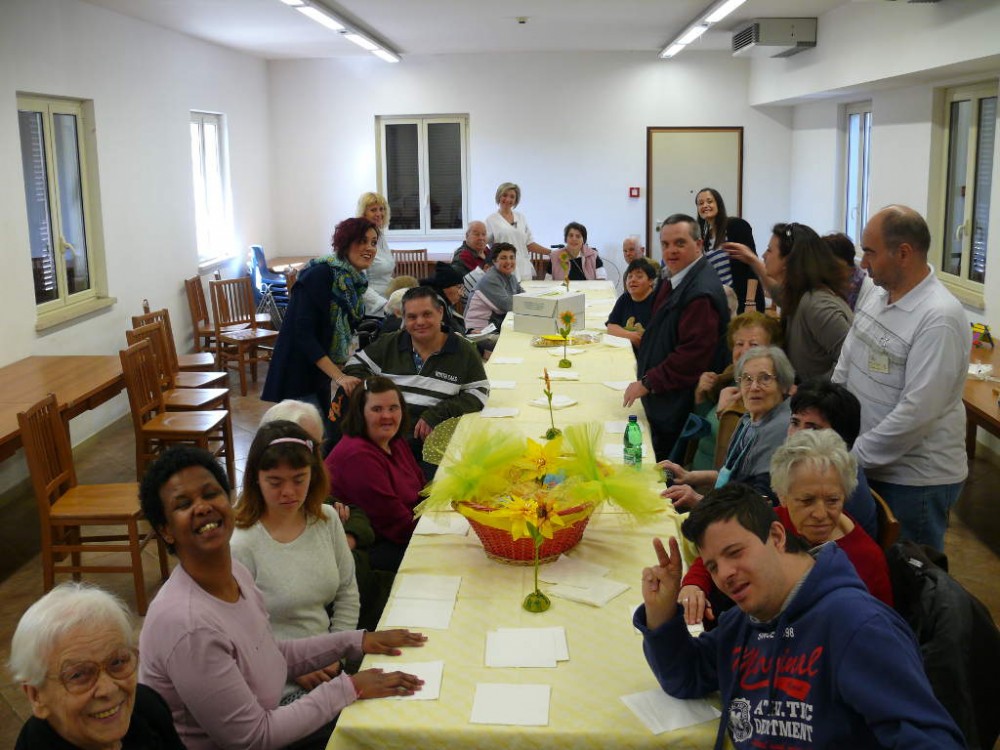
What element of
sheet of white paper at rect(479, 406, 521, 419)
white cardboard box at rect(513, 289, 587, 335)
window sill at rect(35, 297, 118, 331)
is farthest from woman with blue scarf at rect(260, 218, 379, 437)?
window sill at rect(35, 297, 118, 331)

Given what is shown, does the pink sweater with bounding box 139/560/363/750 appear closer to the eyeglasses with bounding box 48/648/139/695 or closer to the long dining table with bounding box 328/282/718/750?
the long dining table with bounding box 328/282/718/750

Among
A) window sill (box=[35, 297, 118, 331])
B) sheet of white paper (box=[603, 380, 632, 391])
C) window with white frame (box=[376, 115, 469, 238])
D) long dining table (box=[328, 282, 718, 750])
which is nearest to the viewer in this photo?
long dining table (box=[328, 282, 718, 750])

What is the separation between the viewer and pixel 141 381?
5.68m

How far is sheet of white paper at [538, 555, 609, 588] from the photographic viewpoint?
Result: 2.79 metres

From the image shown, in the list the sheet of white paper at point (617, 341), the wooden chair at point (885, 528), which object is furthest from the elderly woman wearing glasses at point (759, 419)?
the sheet of white paper at point (617, 341)

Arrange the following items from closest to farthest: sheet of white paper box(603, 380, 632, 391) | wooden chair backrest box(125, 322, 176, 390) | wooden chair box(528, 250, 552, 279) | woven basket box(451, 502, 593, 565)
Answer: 1. woven basket box(451, 502, 593, 565)
2. sheet of white paper box(603, 380, 632, 391)
3. wooden chair backrest box(125, 322, 176, 390)
4. wooden chair box(528, 250, 552, 279)

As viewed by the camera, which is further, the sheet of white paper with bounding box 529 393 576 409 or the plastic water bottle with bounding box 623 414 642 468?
the sheet of white paper with bounding box 529 393 576 409

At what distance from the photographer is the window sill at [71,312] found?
6.64m

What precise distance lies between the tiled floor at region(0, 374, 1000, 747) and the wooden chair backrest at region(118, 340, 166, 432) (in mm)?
775

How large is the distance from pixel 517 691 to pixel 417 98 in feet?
34.8

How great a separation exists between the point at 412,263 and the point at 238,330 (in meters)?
3.00

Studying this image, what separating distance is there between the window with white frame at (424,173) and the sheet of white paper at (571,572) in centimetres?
983

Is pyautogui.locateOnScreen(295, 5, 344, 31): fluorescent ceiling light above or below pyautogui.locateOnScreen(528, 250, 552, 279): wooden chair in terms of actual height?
above

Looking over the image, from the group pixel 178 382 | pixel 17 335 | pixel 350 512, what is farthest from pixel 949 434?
pixel 17 335
